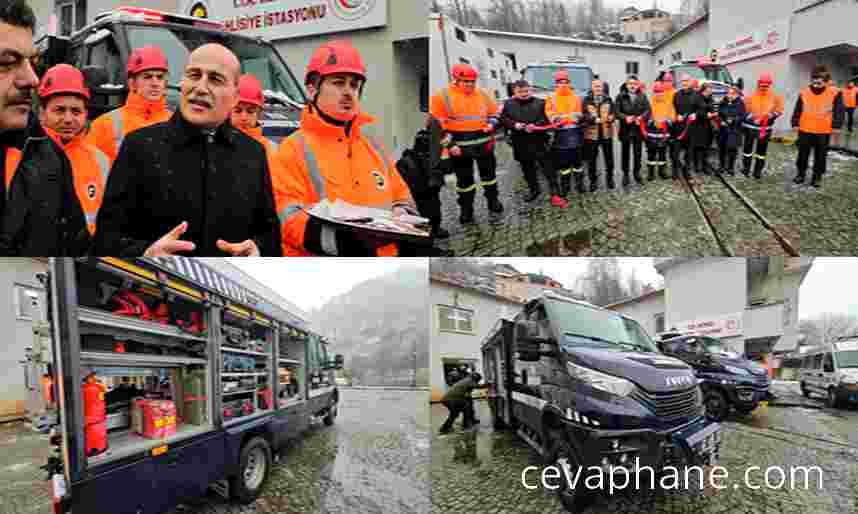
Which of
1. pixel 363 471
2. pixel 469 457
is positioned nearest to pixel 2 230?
pixel 363 471

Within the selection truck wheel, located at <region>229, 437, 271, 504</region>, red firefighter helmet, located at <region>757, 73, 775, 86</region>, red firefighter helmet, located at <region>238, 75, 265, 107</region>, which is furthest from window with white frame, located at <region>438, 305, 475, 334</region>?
red firefighter helmet, located at <region>757, 73, 775, 86</region>

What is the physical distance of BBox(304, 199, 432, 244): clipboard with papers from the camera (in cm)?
179

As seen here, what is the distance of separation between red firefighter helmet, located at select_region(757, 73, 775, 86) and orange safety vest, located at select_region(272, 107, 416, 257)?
106 inches

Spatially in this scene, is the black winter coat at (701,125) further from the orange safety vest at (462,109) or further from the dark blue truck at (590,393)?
the dark blue truck at (590,393)

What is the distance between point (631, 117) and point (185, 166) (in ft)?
11.0

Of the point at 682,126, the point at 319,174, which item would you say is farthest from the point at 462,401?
the point at 682,126

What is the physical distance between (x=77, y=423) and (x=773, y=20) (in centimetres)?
360

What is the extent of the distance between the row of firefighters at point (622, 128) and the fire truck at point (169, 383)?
1.01m

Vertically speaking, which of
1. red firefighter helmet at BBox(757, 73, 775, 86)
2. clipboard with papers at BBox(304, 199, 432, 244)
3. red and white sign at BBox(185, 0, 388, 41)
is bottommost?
clipboard with papers at BBox(304, 199, 432, 244)

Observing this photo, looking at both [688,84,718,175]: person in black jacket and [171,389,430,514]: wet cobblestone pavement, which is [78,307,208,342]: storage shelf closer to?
[171,389,430,514]: wet cobblestone pavement

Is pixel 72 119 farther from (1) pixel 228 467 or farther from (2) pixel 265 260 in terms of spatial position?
(1) pixel 228 467

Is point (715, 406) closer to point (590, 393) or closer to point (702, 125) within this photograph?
point (590, 393)

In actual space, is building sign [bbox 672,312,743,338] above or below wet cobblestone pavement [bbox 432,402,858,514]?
above

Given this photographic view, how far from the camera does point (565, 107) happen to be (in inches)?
156
